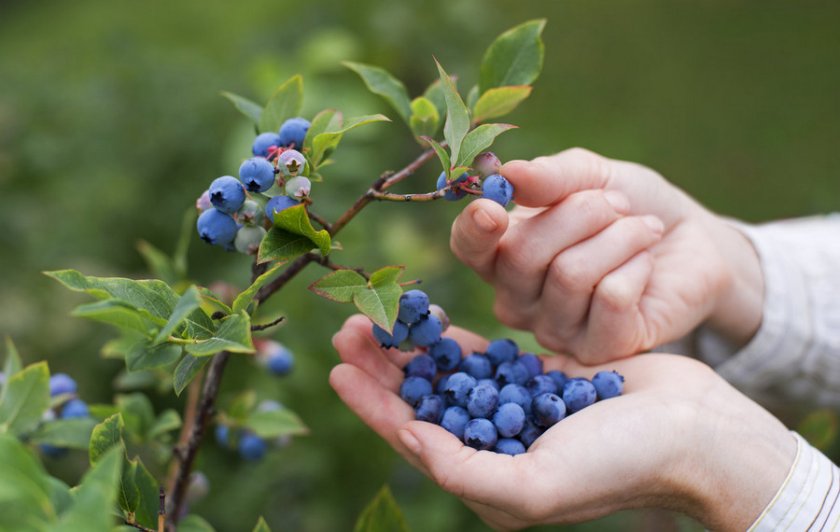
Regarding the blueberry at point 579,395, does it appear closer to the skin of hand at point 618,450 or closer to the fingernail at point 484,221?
the skin of hand at point 618,450

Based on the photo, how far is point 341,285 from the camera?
3.03 feet

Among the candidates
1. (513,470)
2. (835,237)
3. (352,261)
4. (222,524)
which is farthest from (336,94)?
(513,470)

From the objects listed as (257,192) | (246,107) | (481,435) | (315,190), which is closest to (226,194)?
(257,192)

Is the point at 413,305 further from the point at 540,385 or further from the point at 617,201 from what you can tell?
the point at 617,201

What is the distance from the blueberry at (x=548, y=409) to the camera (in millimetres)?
1052

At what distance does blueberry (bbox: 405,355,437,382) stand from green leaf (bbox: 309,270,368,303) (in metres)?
0.25

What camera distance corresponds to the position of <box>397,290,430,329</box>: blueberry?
101 cm

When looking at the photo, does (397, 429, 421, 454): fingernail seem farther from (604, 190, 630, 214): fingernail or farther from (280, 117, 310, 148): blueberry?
(604, 190, 630, 214): fingernail

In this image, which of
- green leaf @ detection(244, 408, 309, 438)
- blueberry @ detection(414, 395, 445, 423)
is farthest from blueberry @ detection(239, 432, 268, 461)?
→ blueberry @ detection(414, 395, 445, 423)

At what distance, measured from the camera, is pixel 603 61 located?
5156mm

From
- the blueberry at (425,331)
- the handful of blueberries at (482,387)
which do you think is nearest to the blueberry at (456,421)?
the handful of blueberries at (482,387)

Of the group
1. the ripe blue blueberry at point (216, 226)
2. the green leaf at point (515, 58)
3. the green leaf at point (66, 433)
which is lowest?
the green leaf at point (66, 433)

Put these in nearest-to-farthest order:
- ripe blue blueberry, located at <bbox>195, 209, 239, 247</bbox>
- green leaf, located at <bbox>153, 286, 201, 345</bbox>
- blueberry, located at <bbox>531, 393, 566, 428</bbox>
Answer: green leaf, located at <bbox>153, 286, 201, 345</bbox> → ripe blue blueberry, located at <bbox>195, 209, 239, 247</bbox> → blueberry, located at <bbox>531, 393, 566, 428</bbox>

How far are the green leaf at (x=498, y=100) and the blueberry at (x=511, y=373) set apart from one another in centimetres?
36
